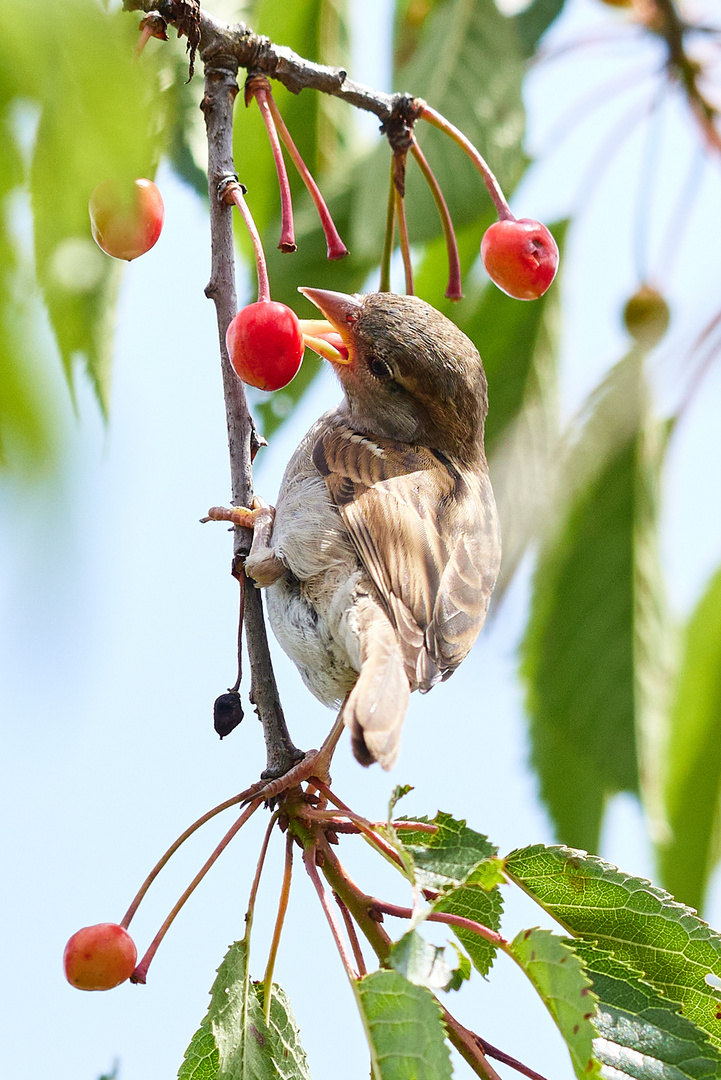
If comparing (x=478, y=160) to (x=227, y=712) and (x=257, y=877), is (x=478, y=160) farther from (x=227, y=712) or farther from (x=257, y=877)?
(x=257, y=877)

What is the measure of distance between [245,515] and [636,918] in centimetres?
119

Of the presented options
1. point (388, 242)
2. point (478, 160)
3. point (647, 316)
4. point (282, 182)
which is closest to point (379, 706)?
point (282, 182)

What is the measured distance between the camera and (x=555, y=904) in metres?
1.85

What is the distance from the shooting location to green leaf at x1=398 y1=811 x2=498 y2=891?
5.31ft

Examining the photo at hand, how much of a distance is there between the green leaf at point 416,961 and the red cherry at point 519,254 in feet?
4.80

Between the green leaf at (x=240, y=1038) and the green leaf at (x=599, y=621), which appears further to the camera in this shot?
the green leaf at (x=599, y=621)

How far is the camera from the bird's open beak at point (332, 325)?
10.4 ft

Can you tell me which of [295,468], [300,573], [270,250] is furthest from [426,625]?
[270,250]

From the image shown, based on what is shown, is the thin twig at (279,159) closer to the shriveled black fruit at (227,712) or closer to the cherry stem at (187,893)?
the shriveled black fruit at (227,712)

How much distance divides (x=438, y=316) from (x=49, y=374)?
10.2 ft

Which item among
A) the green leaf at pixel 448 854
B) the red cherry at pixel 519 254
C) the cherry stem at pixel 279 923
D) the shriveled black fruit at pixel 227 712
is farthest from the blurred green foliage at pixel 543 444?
the green leaf at pixel 448 854

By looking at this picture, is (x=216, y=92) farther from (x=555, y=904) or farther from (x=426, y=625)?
(x=555, y=904)

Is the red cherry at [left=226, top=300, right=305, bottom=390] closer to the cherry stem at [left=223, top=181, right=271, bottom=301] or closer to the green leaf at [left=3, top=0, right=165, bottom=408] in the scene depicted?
the cherry stem at [left=223, top=181, right=271, bottom=301]

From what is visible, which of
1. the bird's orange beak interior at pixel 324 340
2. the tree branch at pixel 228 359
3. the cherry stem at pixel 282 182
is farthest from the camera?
the bird's orange beak interior at pixel 324 340
